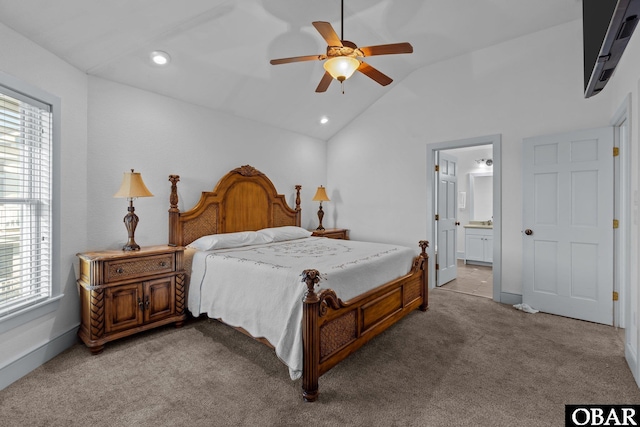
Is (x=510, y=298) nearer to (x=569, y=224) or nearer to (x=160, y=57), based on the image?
(x=569, y=224)

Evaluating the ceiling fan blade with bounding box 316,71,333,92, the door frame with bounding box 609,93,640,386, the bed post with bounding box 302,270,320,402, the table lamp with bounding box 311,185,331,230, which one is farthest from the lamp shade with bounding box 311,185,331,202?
the door frame with bounding box 609,93,640,386

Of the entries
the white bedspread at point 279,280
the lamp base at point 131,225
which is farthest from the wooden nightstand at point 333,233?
the lamp base at point 131,225

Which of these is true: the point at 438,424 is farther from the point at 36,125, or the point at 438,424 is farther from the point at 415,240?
the point at 36,125

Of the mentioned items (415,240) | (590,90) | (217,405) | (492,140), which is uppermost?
(492,140)

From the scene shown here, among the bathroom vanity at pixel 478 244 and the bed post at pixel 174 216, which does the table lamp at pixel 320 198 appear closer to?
the bed post at pixel 174 216

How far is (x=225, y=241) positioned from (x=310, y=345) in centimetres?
186

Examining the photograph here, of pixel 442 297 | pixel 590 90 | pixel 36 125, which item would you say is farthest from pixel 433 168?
pixel 36 125

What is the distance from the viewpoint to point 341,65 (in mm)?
2373

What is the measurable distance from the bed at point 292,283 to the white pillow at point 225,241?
0.06 ft

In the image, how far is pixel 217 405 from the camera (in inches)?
75.8

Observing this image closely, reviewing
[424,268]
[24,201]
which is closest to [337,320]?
[424,268]

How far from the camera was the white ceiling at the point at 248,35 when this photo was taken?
238cm

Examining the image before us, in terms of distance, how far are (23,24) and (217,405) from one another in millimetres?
2954

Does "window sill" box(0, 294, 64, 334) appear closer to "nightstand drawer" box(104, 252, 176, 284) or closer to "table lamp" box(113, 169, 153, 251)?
"nightstand drawer" box(104, 252, 176, 284)
